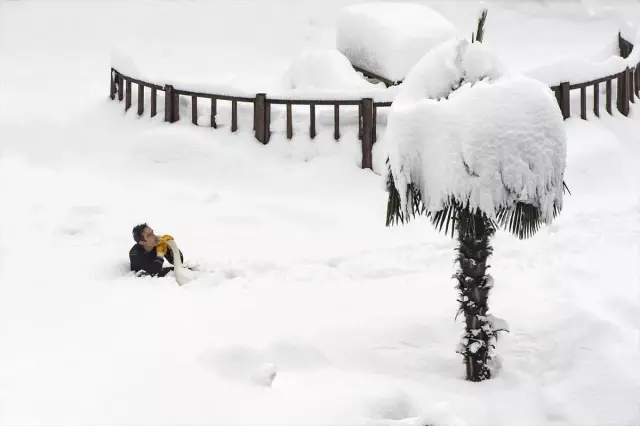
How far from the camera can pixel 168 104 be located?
1067 centimetres

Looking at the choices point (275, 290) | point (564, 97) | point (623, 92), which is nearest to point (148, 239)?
point (275, 290)

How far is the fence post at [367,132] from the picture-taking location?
9.51 metres

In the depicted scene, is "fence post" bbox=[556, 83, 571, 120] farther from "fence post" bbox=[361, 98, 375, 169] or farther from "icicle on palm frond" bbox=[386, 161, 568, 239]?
"icicle on palm frond" bbox=[386, 161, 568, 239]

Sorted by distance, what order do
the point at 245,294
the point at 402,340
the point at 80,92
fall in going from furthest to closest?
the point at 80,92
the point at 245,294
the point at 402,340

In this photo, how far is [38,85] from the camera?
15086 millimetres

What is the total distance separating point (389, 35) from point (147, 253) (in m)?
5.54

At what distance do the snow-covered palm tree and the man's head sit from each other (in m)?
2.79

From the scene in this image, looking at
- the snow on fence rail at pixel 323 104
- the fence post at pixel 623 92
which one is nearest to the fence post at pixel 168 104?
the snow on fence rail at pixel 323 104

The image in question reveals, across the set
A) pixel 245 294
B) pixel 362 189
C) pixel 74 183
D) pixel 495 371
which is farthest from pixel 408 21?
pixel 495 371

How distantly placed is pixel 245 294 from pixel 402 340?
149cm

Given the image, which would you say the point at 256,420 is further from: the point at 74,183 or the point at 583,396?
the point at 74,183

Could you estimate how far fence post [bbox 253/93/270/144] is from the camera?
9.91 metres

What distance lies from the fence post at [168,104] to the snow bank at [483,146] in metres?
6.13

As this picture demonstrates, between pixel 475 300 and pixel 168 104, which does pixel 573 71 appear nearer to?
pixel 168 104
